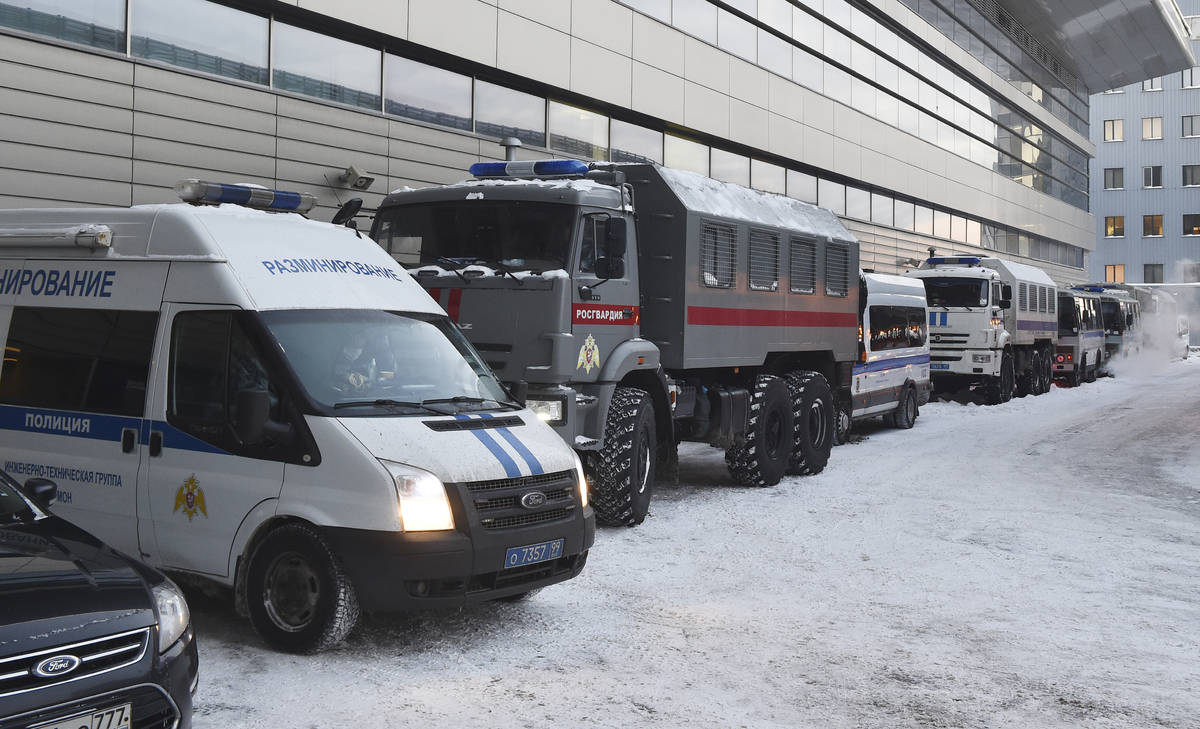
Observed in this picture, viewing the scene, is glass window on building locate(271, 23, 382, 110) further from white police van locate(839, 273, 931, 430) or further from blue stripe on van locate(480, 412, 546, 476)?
blue stripe on van locate(480, 412, 546, 476)

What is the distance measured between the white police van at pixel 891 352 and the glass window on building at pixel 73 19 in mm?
10403

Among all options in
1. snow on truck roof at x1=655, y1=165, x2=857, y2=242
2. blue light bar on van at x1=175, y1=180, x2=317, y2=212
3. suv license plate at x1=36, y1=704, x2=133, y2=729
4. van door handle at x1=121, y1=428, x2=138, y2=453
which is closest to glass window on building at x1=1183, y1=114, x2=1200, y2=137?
snow on truck roof at x1=655, y1=165, x2=857, y2=242

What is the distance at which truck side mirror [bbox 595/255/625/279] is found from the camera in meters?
9.70

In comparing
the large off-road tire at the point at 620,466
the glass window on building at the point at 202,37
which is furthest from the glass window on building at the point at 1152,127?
the large off-road tire at the point at 620,466

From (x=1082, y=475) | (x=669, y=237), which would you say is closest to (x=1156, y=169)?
(x=1082, y=475)

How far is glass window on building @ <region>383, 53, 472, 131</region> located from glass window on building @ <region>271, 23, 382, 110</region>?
0.28 metres

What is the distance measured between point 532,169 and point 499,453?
193 inches

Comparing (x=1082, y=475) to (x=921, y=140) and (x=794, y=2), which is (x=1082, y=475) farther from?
(x=921, y=140)

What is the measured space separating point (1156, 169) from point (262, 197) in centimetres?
7609

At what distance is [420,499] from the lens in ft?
18.9

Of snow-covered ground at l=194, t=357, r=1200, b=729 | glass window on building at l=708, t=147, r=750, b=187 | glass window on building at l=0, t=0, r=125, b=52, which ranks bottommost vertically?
snow-covered ground at l=194, t=357, r=1200, b=729

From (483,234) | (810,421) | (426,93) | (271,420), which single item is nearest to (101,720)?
(271,420)

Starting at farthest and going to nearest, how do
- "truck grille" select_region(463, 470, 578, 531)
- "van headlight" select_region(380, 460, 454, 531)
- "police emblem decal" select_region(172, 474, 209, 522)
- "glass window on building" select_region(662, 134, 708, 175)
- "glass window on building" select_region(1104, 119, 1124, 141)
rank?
"glass window on building" select_region(1104, 119, 1124, 141) < "glass window on building" select_region(662, 134, 708, 175) < "police emblem decal" select_region(172, 474, 209, 522) < "truck grille" select_region(463, 470, 578, 531) < "van headlight" select_region(380, 460, 454, 531)

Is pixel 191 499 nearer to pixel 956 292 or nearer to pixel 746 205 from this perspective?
pixel 746 205
